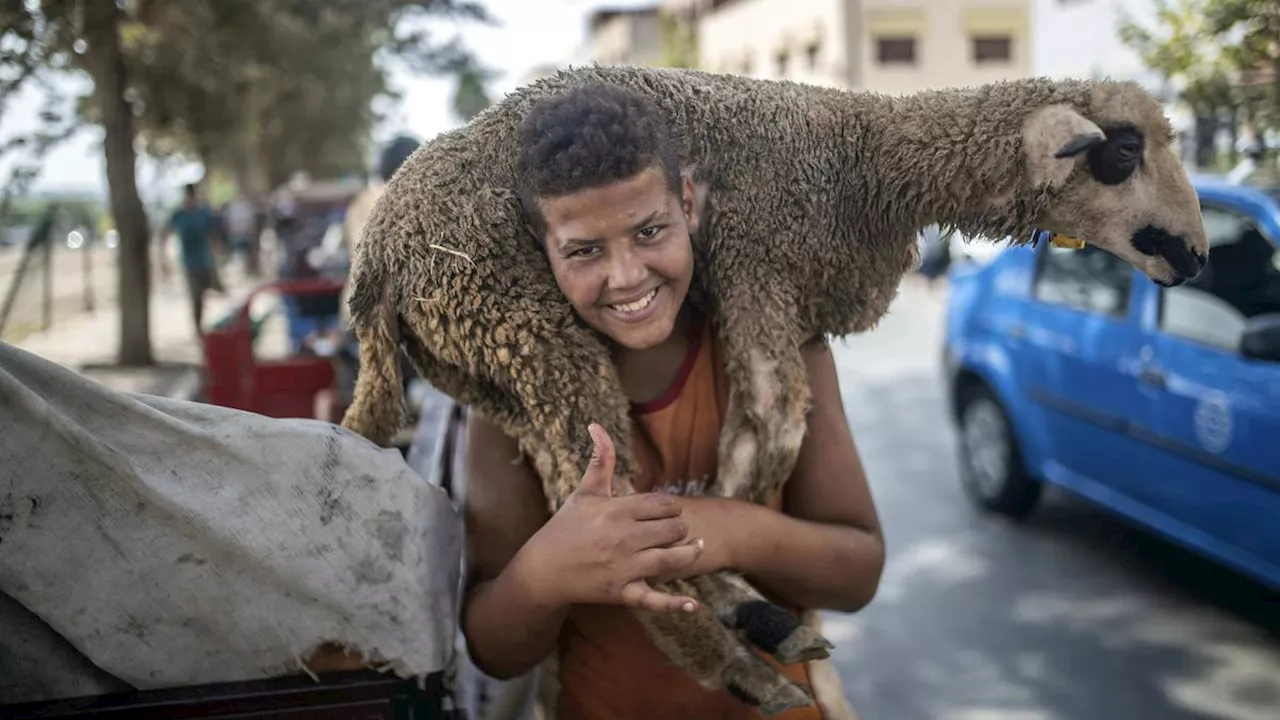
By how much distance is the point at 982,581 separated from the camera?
530 centimetres

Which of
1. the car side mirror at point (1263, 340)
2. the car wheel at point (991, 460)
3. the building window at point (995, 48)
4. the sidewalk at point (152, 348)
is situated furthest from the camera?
the building window at point (995, 48)

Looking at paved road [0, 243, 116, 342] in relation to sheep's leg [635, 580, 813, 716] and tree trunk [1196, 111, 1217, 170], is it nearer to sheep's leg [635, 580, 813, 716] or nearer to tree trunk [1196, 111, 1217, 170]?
sheep's leg [635, 580, 813, 716]

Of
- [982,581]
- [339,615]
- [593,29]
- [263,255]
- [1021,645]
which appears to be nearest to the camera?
[339,615]

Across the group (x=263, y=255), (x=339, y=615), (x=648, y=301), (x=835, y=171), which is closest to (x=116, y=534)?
(x=339, y=615)

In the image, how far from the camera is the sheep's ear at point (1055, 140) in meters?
1.59

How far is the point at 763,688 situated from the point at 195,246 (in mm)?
12937

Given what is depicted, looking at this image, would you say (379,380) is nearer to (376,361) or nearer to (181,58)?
(376,361)

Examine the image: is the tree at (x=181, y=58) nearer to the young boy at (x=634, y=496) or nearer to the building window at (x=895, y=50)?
the young boy at (x=634, y=496)

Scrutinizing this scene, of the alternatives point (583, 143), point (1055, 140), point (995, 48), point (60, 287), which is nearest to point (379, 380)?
point (583, 143)

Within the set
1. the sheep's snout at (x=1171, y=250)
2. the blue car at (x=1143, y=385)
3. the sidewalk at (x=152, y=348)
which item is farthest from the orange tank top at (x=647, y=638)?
the sidewalk at (x=152, y=348)

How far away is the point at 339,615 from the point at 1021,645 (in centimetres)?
387

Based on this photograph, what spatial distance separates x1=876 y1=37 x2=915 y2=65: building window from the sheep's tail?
25680mm

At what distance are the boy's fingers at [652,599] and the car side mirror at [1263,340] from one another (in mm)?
3307

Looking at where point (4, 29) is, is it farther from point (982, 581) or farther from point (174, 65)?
point (174, 65)
